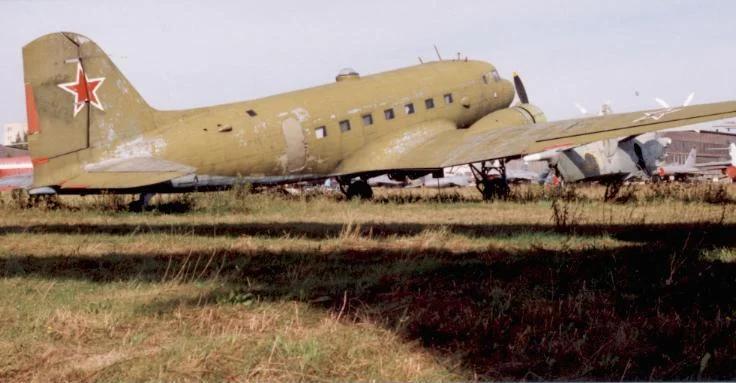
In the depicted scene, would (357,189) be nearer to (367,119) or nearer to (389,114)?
(367,119)

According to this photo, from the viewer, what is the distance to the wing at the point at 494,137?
13.5 m

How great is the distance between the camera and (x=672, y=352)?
181 inches

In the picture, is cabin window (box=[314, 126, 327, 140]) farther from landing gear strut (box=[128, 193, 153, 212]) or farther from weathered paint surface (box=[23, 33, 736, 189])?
landing gear strut (box=[128, 193, 153, 212])

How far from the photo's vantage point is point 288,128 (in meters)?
18.8

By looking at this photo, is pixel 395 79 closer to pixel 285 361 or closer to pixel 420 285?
pixel 420 285

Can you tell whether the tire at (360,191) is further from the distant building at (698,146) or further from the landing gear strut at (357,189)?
the distant building at (698,146)

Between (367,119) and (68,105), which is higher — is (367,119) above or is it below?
below

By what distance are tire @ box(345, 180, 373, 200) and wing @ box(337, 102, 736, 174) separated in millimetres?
1950

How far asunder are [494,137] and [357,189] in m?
5.48

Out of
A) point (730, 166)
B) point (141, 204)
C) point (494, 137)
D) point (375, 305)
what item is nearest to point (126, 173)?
point (141, 204)

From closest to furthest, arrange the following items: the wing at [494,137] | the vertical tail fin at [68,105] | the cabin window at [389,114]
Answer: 1. the wing at [494,137]
2. the vertical tail fin at [68,105]
3. the cabin window at [389,114]

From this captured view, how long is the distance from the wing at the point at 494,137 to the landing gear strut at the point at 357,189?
1.92 m

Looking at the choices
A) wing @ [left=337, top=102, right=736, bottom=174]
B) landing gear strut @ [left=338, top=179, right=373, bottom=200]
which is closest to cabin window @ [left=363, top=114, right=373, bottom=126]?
wing @ [left=337, top=102, right=736, bottom=174]

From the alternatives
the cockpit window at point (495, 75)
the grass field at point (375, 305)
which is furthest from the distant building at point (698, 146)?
the grass field at point (375, 305)
